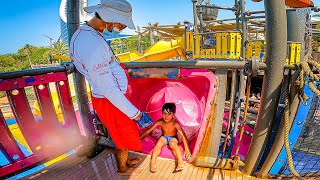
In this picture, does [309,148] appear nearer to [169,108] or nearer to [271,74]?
[271,74]

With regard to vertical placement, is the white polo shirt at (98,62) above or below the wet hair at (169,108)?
above

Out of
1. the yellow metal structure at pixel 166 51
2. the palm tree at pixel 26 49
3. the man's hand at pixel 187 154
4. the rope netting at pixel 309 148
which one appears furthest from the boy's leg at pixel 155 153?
the palm tree at pixel 26 49

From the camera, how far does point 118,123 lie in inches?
85.4

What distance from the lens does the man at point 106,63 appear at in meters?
1.84

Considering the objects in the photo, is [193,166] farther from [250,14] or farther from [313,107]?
[250,14]

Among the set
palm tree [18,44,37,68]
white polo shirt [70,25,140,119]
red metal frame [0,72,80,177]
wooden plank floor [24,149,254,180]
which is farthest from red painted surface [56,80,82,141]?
palm tree [18,44,37,68]

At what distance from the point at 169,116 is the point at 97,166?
1.03m

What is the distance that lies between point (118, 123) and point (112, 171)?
72cm

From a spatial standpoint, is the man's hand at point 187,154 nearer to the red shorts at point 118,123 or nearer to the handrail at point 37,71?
the red shorts at point 118,123

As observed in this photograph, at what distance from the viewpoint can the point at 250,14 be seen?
22.8 feet

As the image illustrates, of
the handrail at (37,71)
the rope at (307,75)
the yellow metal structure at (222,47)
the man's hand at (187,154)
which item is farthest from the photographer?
the yellow metal structure at (222,47)

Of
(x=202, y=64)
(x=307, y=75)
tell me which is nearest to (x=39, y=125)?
(x=202, y=64)

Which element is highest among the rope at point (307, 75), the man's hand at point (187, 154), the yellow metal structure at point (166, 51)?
the yellow metal structure at point (166, 51)

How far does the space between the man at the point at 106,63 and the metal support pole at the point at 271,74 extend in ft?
3.69
